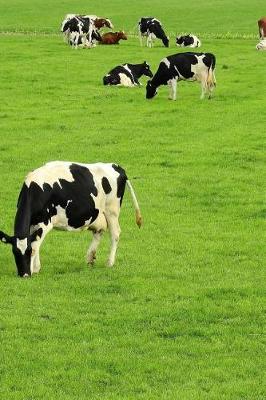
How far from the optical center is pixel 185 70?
3312cm

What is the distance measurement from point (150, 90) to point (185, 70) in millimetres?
1393

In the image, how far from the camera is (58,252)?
1681 centimetres

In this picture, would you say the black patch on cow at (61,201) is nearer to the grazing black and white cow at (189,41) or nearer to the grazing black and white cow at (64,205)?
the grazing black and white cow at (64,205)

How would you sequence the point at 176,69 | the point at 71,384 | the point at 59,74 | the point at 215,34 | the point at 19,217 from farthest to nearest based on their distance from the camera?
the point at 215,34 → the point at 59,74 → the point at 176,69 → the point at 19,217 → the point at 71,384

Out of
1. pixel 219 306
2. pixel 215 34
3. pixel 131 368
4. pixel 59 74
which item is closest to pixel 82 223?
pixel 219 306

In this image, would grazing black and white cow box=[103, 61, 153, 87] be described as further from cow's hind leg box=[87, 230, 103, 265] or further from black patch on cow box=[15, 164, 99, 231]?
cow's hind leg box=[87, 230, 103, 265]

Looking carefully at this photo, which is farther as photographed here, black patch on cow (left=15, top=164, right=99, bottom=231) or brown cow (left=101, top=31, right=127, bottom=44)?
brown cow (left=101, top=31, right=127, bottom=44)

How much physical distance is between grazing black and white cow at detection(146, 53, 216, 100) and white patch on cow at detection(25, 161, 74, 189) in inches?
689

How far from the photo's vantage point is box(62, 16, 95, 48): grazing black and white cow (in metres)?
46.1

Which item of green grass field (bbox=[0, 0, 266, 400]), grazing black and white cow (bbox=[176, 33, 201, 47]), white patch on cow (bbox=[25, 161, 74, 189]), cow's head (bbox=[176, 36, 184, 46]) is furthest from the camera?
cow's head (bbox=[176, 36, 184, 46])

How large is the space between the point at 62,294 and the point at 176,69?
19765mm

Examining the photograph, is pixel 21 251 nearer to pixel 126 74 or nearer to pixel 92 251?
pixel 92 251

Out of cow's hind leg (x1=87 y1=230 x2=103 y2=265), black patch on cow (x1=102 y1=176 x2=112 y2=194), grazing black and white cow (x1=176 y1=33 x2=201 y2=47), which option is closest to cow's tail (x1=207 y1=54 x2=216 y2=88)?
grazing black and white cow (x1=176 y1=33 x2=201 y2=47)

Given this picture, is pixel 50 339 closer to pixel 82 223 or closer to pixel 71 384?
pixel 71 384
